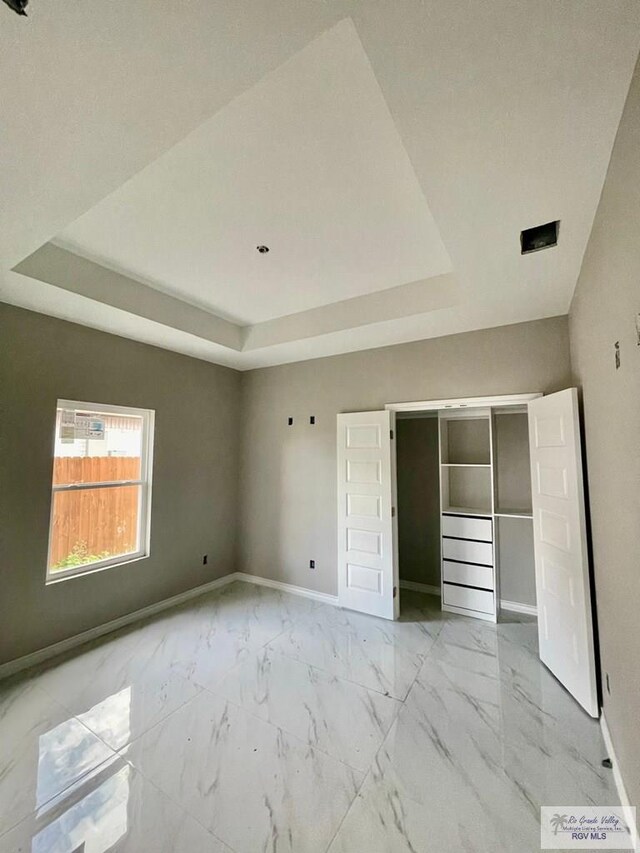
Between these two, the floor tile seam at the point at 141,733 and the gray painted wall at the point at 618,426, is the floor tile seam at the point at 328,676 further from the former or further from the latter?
the gray painted wall at the point at 618,426

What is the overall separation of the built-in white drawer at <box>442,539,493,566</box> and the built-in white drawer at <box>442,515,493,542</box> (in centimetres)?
6

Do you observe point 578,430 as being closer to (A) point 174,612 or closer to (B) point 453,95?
(B) point 453,95

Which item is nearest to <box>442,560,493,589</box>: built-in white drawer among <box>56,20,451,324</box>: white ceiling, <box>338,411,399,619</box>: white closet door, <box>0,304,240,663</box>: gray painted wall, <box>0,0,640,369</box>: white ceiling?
Result: <box>338,411,399,619</box>: white closet door

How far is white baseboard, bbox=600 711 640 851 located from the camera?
4.47ft

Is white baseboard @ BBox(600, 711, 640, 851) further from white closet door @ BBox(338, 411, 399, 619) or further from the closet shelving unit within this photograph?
white closet door @ BBox(338, 411, 399, 619)

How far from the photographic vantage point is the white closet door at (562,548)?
2.11m

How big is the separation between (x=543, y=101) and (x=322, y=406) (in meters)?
3.05

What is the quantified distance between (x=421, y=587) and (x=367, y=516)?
1.35 metres

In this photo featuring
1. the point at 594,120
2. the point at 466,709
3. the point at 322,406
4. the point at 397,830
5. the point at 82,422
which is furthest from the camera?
the point at 322,406

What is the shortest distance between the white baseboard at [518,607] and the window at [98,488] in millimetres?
3788

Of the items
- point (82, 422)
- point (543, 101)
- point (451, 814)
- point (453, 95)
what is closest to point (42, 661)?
point (82, 422)

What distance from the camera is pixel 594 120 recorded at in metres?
1.20

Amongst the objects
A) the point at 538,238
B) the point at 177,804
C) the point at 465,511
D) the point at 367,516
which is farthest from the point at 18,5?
the point at 465,511

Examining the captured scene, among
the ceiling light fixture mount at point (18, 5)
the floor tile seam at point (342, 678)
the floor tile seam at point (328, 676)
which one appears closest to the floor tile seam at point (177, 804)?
the floor tile seam at point (328, 676)
